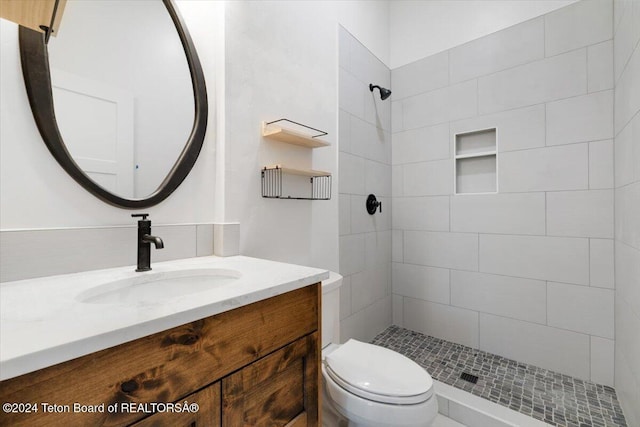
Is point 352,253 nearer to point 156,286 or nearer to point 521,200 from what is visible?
point 521,200

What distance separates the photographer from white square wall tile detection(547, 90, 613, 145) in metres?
1.65

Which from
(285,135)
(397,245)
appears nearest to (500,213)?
(397,245)

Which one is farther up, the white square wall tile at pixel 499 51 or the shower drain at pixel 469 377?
the white square wall tile at pixel 499 51

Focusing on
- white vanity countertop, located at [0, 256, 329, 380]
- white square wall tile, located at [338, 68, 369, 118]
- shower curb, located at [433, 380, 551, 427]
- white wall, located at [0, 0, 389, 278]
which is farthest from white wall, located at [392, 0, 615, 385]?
white vanity countertop, located at [0, 256, 329, 380]

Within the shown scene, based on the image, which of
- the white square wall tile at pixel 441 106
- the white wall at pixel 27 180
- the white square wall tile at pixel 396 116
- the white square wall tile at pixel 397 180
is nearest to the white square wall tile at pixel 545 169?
the white square wall tile at pixel 441 106

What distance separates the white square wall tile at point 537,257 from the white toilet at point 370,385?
1.19 metres

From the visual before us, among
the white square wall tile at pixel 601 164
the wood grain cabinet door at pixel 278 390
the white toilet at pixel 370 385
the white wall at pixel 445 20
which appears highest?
the white wall at pixel 445 20

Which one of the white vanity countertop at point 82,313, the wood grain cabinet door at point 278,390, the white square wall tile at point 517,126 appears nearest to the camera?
the white vanity countertop at point 82,313

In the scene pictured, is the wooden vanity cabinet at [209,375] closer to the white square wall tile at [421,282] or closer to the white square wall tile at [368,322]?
the white square wall tile at [368,322]

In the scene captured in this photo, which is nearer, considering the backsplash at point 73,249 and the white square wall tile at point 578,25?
the backsplash at point 73,249

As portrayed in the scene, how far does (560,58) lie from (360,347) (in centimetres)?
206

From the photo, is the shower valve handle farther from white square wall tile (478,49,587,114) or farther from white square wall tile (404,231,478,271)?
white square wall tile (478,49,587,114)

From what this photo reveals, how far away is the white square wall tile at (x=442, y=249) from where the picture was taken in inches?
82.7

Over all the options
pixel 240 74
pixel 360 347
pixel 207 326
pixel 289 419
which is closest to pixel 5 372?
pixel 207 326
